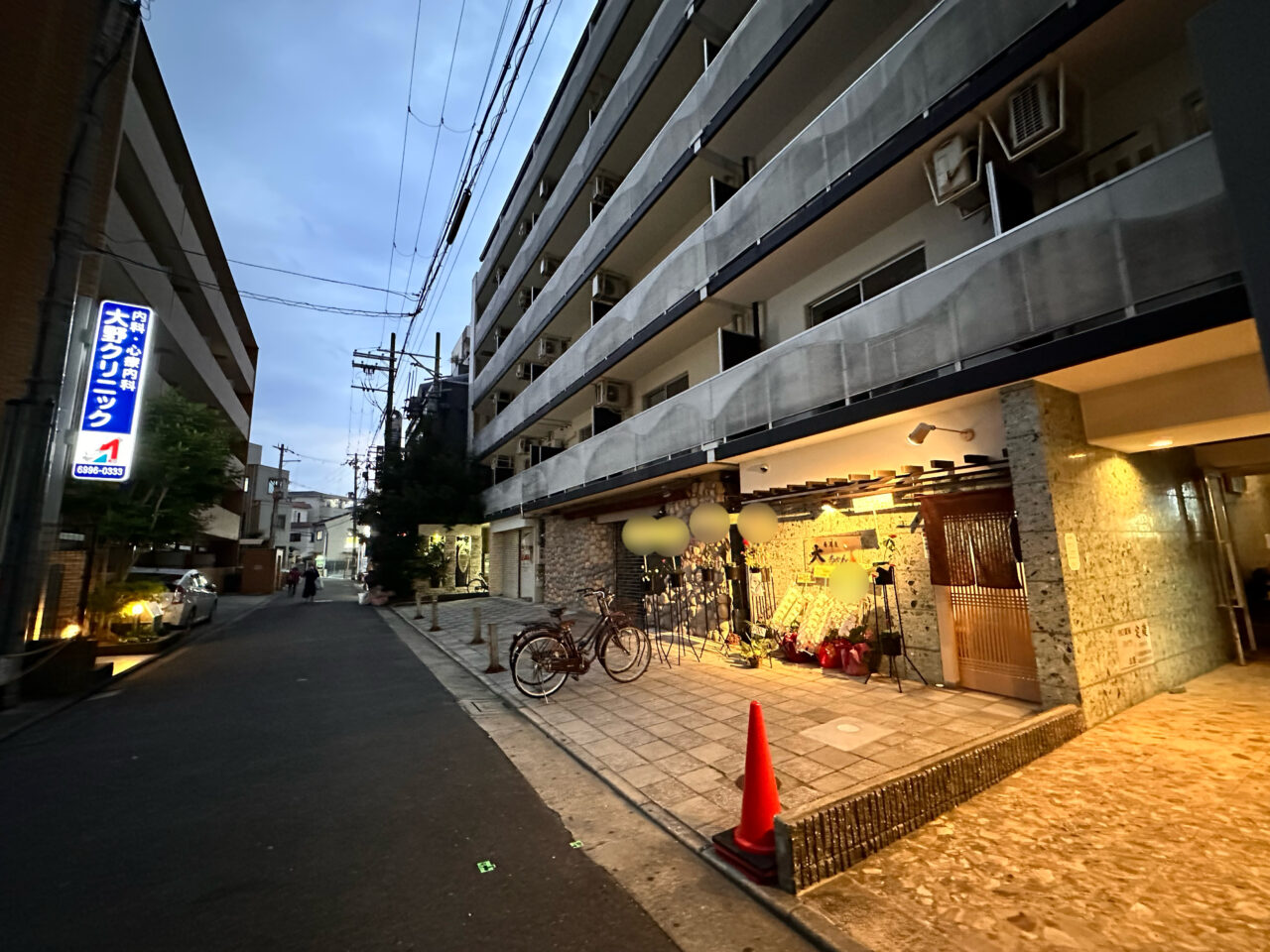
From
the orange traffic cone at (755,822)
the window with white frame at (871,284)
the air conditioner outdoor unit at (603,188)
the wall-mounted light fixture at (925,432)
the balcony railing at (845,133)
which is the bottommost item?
the orange traffic cone at (755,822)

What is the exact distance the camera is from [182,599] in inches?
521

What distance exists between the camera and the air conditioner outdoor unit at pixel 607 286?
45.6 ft

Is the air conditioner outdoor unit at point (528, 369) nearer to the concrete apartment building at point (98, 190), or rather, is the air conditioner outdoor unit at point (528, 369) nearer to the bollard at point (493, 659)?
the concrete apartment building at point (98, 190)

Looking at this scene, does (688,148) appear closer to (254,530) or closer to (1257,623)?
(1257,623)

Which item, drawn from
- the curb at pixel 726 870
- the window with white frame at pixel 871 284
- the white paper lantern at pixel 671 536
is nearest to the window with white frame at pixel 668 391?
the white paper lantern at pixel 671 536

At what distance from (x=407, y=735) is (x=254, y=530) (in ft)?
119

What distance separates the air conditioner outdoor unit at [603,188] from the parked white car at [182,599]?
592 inches

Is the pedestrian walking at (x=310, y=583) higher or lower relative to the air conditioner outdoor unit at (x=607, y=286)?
lower

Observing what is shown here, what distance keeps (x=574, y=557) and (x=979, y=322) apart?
12586 millimetres

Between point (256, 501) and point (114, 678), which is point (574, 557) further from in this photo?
point (256, 501)

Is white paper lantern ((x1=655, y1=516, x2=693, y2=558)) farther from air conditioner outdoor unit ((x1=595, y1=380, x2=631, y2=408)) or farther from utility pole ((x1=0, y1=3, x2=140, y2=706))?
utility pole ((x1=0, y1=3, x2=140, y2=706))

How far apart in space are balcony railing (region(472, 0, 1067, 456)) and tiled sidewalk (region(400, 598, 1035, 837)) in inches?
269

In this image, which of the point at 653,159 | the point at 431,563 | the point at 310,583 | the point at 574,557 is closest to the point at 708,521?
the point at 574,557

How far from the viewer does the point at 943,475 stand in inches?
249
